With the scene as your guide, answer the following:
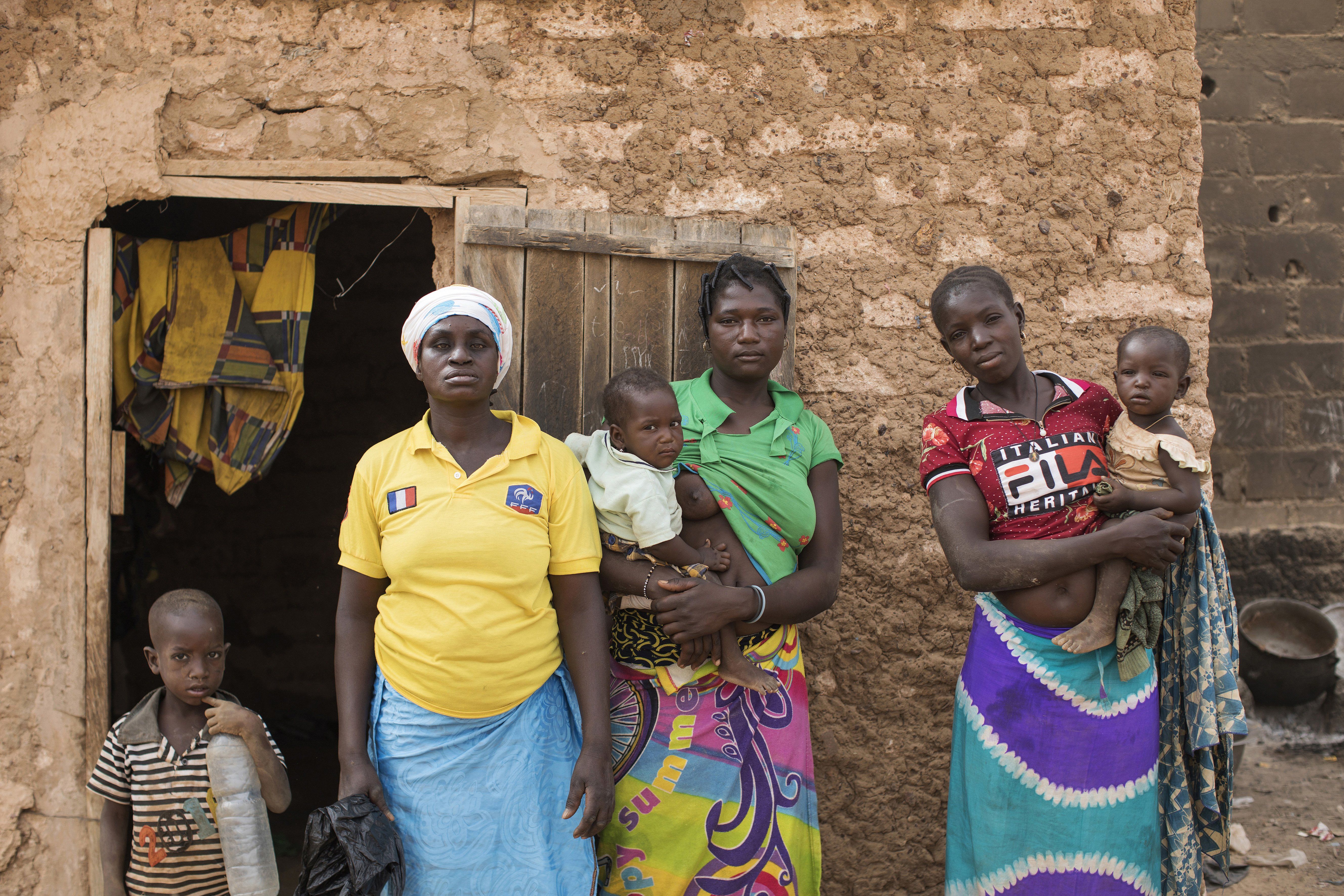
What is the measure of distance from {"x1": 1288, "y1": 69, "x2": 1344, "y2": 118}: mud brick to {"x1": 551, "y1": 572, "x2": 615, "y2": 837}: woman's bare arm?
535cm

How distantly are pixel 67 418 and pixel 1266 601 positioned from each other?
5516 mm

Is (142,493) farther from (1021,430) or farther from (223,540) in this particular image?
(1021,430)

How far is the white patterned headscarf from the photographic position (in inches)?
83.4

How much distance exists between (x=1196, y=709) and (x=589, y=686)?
1.42 meters

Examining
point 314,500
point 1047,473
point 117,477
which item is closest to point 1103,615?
point 1047,473

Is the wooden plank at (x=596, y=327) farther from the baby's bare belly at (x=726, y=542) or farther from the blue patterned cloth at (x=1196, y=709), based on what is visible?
the blue patterned cloth at (x=1196, y=709)

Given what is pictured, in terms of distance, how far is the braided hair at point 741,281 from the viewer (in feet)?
7.72

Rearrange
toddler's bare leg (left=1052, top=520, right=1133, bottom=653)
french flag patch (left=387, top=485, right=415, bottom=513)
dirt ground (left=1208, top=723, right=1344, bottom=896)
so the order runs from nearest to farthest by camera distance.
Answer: french flag patch (left=387, top=485, right=415, bottom=513)
toddler's bare leg (left=1052, top=520, right=1133, bottom=653)
dirt ground (left=1208, top=723, right=1344, bottom=896)

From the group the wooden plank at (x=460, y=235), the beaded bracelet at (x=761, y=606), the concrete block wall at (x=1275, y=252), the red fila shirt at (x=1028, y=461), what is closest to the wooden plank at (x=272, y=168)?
the wooden plank at (x=460, y=235)

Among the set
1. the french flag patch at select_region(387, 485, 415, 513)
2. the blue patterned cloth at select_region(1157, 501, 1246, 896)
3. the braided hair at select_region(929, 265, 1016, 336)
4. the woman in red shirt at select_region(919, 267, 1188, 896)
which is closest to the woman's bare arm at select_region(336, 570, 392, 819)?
the french flag patch at select_region(387, 485, 415, 513)

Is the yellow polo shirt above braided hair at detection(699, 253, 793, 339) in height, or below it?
below

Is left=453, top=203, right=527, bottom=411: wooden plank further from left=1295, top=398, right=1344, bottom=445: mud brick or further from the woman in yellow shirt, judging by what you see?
left=1295, top=398, right=1344, bottom=445: mud brick

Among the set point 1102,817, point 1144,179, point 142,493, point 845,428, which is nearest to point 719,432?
point 845,428

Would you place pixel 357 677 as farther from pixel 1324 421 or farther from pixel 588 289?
pixel 1324 421
